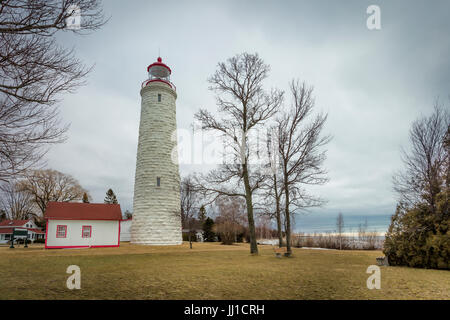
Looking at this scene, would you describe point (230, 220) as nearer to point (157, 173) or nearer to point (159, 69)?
point (157, 173)

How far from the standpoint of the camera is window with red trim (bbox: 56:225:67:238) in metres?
22.8

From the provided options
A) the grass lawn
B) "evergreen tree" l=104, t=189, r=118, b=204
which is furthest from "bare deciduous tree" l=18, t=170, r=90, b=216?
the grass lawn

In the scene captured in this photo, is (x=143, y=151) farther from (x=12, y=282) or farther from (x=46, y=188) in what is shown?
(x=46, y=188)

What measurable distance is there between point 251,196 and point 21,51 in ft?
44.5

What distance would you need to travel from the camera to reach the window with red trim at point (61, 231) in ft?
74.9

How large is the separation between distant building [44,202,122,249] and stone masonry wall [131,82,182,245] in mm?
2128

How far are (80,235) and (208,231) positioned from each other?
59.5 feet

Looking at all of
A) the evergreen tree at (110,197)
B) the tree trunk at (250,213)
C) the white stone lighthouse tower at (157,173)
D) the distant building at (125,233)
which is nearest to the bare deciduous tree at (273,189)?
the tree trunk at (250,213)

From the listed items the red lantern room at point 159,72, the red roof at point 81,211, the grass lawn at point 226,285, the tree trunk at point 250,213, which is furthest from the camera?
the red lantern room at point 159,72

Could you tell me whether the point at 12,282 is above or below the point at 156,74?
below

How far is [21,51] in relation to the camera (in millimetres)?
6055

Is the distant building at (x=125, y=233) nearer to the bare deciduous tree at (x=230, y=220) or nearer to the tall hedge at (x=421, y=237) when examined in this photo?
the bare deciduous tree at (x=230, y=220)

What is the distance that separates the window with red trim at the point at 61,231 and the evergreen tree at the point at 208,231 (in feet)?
61.4
